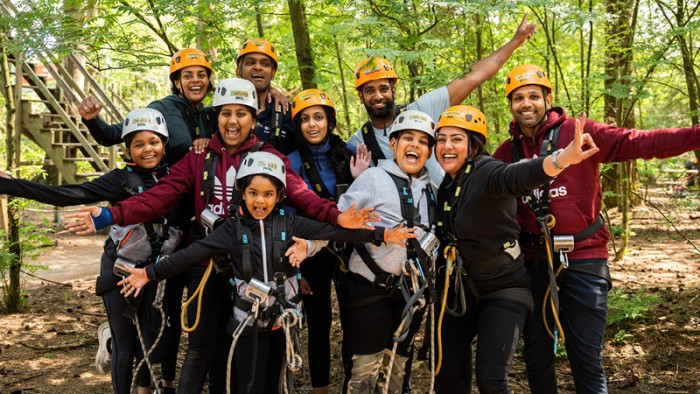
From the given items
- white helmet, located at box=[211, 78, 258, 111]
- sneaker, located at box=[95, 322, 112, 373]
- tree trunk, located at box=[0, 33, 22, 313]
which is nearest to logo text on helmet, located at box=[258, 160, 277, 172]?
white helmet, located at box=[211, 78, 258, 111]

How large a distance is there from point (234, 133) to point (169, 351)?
6.74 feet

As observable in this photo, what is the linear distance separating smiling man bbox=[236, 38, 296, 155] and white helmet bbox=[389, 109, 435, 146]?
1.19 meters

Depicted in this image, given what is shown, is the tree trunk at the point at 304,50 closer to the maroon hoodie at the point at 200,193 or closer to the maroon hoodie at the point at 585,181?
the maroon hoodie at the point at 200,193

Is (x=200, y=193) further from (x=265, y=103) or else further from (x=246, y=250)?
(x=265, y=103)

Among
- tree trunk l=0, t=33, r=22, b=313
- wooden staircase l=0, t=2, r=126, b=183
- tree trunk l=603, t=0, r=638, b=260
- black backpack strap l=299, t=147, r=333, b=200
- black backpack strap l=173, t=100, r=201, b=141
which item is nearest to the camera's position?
black backpack strap l=299, t=147, r=333, b=200

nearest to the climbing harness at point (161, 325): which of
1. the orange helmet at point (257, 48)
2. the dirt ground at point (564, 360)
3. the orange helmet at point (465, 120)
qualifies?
the dirt ground at point (564, 360)

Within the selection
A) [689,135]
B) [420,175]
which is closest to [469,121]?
[420,175]

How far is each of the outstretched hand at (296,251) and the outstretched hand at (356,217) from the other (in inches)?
12.3

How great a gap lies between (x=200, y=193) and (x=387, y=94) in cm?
178

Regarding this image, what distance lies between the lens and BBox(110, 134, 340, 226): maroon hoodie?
168 inches

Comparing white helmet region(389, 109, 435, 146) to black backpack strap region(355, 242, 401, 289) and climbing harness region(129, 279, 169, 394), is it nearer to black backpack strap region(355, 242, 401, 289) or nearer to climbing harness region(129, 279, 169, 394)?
black backpack strap region(355, 242, 401, 289)

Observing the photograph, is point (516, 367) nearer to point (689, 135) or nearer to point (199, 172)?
point (689, 135)

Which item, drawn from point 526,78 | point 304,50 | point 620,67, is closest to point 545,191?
point 526,78

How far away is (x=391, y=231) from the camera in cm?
402
